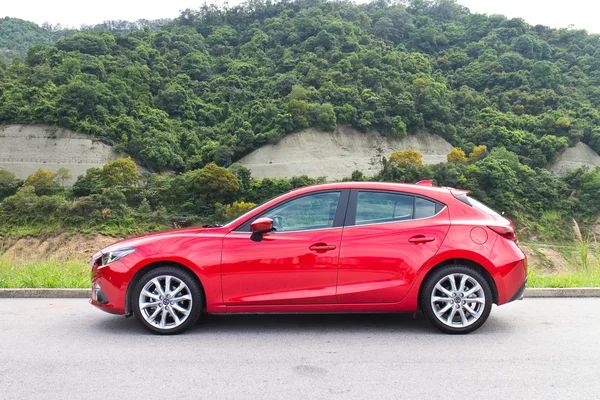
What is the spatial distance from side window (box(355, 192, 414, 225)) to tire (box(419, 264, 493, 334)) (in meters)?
0.69

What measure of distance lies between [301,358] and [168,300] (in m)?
1.52

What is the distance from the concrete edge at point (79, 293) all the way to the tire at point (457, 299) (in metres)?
2.54

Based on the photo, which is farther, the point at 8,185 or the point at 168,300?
the point at 8,185

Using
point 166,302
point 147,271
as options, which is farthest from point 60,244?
point 166,302

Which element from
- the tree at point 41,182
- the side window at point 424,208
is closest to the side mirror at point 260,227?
the side window at point 424,208

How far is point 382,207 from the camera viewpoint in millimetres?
5129

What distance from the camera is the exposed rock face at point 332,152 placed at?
76.5 meters

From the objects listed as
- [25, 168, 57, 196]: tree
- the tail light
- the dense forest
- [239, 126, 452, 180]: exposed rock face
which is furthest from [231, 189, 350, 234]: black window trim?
[239, 126, 452, 180]: exposed rock face

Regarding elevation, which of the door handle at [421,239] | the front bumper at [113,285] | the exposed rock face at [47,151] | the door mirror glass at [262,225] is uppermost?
the exposed rock face at [47,151]

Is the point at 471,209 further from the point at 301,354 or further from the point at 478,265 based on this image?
the point at 301,354

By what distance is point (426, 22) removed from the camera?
132500 millimetres

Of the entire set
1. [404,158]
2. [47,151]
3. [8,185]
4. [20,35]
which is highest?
[20,35]

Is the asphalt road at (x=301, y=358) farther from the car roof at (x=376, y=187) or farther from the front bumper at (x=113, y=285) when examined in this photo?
the car roof at (x=376, y=187)

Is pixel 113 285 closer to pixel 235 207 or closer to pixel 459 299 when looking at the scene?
pixel 459 299
